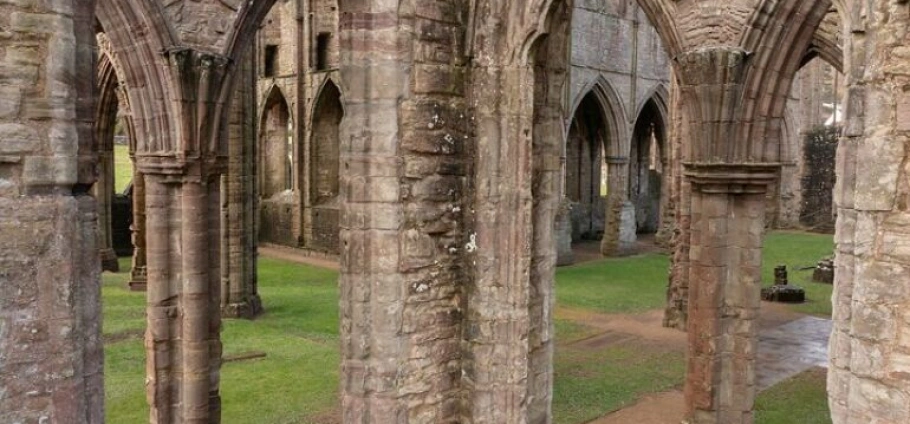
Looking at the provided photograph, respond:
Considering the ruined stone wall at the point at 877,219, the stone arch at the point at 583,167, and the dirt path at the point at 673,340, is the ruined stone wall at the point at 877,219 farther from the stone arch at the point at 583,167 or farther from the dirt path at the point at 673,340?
the stone arch at the point at 583,167

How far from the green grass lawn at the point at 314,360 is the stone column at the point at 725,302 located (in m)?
0.77

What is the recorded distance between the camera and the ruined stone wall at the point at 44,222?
2.84m

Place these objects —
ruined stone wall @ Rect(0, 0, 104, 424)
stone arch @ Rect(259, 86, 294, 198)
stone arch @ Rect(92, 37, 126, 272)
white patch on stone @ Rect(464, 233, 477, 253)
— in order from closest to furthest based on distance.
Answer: ruined stone wall @ Rect(0, 0, 104, 424) < white patch on stone @ Rect(464, 233, 477, 253) < stone arch @ Rect(92, 37, 126, 272) < stone arch @ Rect(259, 86, 294, 198)

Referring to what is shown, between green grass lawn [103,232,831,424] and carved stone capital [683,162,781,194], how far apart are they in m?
2.46

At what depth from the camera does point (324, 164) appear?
20219 mm

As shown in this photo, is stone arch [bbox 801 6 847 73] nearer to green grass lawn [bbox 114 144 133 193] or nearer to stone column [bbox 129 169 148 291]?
stone column [bbox 129 169 148 291]

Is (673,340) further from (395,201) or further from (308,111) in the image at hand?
(308,111)

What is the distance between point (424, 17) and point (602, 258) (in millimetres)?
15685

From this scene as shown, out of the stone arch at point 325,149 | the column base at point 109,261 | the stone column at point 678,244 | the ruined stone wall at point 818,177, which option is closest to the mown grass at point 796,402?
the stone column at point 678,244

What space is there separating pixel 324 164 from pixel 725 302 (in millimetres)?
14414

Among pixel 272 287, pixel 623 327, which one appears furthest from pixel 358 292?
pixel 272 287

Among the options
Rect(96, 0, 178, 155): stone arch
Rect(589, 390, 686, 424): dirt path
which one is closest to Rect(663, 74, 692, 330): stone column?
Rect(589, 390, 686, 424): dirt path

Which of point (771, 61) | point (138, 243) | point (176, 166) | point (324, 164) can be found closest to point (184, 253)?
point (176, 166)

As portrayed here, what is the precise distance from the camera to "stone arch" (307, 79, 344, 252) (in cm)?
1953
